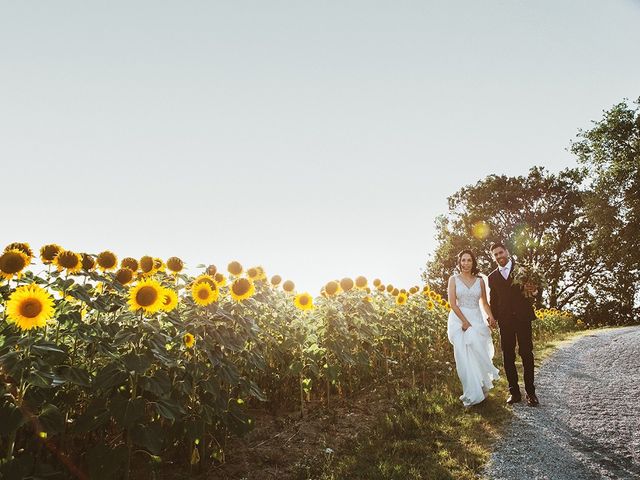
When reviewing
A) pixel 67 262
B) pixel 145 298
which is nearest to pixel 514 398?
pixel 145 298

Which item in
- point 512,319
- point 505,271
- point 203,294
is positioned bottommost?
point 512,319

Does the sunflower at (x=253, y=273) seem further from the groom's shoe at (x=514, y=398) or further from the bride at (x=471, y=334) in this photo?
the groom's shoe at (x=514, y=398)

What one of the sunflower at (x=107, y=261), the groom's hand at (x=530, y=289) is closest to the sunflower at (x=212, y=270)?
the sunflower at (x=107, y=261)

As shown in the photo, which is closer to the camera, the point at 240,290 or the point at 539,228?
the point at 240,290

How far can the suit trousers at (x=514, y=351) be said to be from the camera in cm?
673

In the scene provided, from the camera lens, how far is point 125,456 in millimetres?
3439

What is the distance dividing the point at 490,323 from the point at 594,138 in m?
26.5

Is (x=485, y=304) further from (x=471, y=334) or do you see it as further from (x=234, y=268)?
(x=234, y=268)

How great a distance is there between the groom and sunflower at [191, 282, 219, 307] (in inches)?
185

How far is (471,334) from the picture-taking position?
7020 millimetres

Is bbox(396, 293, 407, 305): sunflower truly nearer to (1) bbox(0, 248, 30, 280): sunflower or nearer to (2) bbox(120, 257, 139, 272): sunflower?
(2) bbox(120, 257, 139, 272): sunflower

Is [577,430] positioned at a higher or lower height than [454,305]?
lower

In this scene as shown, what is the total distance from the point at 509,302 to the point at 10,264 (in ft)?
21.5

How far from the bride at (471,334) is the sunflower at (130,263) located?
4.80 m
